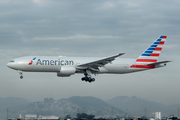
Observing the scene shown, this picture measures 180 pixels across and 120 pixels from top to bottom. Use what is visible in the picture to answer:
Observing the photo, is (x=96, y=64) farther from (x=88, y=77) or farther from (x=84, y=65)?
(x=88, y=77)

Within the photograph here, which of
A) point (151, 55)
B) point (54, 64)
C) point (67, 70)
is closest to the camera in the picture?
point (67, 70)

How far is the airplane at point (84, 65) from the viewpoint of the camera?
54.6m

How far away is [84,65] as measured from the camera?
5575 cm

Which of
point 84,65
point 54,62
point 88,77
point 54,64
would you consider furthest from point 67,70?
point 88,77

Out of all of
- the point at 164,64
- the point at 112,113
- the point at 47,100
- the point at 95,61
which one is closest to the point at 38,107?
the point at 47,100

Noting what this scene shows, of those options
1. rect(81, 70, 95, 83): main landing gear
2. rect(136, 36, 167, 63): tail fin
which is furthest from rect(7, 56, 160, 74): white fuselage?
rect(136, 36, 167, 63): tail fin

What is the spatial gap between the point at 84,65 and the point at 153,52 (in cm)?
1713

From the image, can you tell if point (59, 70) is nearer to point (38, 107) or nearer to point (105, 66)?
point (105, 66)

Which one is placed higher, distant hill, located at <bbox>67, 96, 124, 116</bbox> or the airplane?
the airplane

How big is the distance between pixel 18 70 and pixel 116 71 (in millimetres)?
18500

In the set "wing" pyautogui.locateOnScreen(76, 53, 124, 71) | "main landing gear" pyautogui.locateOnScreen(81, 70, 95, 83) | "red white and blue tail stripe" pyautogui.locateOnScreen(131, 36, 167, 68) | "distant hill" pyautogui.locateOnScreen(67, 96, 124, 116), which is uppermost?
"red white and blue tail stripe" pyautogui.locateOnScreen(131, 36, 167, 68)

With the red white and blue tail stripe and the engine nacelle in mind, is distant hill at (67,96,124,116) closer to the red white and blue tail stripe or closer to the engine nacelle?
the red white and blue tail stripe

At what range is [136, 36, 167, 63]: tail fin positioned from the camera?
62594 millimetres

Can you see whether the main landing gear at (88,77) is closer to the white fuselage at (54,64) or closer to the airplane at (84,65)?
the airplane at (84,65)
